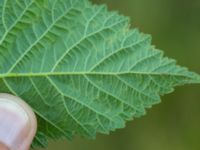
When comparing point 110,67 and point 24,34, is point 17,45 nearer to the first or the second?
point 24,34

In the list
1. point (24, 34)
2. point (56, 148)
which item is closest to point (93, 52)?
point (24, 34)

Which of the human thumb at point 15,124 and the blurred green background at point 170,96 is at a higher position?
the blurred green background at point 170,96

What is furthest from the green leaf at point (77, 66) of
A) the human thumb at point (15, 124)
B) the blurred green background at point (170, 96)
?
the blurred green background at point (170, 96)

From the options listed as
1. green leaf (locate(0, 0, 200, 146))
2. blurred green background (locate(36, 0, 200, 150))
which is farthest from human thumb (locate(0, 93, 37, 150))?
blurred green background (locate(36, 0, 200, 150))

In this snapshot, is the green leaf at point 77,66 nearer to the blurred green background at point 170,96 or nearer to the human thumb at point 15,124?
the human thumb at point 15,124

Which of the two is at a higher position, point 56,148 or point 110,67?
point 110,67

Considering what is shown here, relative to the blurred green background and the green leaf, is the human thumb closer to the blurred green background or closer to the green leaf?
the green leaf
